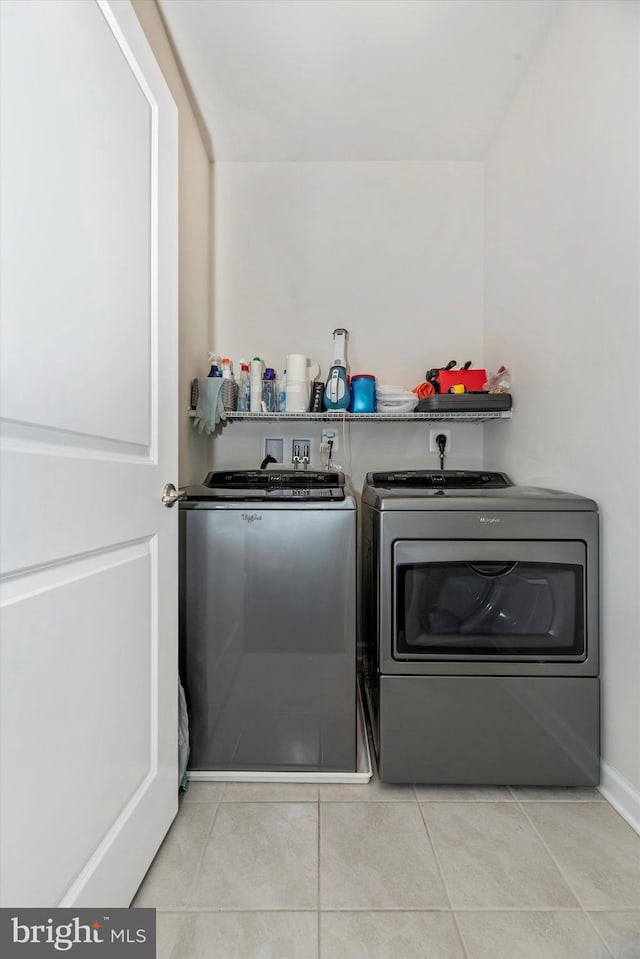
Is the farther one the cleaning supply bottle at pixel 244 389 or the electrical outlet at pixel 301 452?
the electrical outlet at pixel 301 452

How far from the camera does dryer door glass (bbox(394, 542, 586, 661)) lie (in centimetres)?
131

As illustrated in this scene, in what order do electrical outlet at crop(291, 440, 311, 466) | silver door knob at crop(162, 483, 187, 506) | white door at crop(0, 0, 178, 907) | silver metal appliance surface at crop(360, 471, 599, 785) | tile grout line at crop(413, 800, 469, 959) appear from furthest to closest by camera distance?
electrical outlet at crop(291, 440, 311, 466), silver metal appliance surface at crop(360, 471, 599, 785), silver door knob at crop(162, 483, 187, 506), tile grout line at crop(413, 800, 469, 959), white door at crop(0, 0, 178, 907)

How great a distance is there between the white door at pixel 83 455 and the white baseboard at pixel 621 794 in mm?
1191

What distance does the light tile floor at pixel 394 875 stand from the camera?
891 mm

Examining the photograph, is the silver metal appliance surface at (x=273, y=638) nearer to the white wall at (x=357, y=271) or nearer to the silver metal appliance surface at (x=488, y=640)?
the silver metal appliance surface at (x=488, y=640)

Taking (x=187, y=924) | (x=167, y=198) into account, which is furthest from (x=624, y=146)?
(x=187, y=924)

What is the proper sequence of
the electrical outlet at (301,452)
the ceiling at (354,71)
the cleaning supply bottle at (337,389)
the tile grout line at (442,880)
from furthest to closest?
the electrical outlet at (301,452), the cleaning supply bottle at (337,389), the ceiling at (354,71), the tile grout line at (442,880)

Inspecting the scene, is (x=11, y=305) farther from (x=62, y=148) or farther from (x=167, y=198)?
(x=167, y=198)

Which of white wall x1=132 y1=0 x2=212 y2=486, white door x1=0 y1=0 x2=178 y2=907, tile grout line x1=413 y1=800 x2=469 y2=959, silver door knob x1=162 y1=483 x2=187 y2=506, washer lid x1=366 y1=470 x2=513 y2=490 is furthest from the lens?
washer lid x1=366 y1=470 x2=513 y2=490

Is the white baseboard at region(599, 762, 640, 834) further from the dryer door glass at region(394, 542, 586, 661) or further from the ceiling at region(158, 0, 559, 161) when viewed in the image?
the ceiling at region(158, 0, 559, 161)

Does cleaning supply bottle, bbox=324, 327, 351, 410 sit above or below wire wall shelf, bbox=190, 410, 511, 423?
above

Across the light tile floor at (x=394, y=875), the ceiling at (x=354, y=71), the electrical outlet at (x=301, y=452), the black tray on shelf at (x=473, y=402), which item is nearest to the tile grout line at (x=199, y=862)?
the light tile floor at (x=394, y=875)
